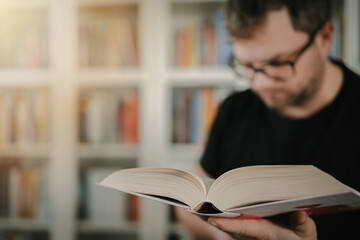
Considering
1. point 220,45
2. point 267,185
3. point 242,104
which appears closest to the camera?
point 267,185

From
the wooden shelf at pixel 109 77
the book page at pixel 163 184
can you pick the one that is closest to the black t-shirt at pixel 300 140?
the book page at pixel 163 184

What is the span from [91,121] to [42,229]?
27.1 inches

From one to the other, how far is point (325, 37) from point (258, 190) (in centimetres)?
57

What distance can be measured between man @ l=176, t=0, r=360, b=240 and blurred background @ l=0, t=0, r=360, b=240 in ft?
2.88

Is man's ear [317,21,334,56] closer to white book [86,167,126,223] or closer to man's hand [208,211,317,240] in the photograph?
man's hand [208,211,317,240]

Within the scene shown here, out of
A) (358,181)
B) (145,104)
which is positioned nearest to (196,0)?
(145,104)

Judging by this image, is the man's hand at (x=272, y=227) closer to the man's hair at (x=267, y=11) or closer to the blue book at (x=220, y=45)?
the man's hair at (x=267, y=11)

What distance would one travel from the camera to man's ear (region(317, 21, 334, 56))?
85cm

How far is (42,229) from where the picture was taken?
6.42 feet

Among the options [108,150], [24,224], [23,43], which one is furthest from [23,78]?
[24,224]

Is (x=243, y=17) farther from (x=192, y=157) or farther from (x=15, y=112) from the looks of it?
(x=15, y=112)

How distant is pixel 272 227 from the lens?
0.50 meters

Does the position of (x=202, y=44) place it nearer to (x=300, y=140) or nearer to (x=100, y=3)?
(x=100, y=3)

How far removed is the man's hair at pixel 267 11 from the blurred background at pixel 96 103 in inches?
38.3
